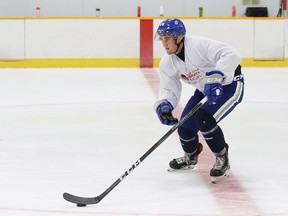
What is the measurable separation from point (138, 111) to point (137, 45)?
11.7 feet

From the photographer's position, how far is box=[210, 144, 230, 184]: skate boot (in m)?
3.73

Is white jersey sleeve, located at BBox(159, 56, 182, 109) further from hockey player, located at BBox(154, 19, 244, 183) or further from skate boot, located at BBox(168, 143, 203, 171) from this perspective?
skate boot, located at BBox(168, 143, 203, 171)

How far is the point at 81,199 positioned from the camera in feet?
10.8

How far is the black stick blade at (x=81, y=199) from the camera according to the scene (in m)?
3.27

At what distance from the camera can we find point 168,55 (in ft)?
12.7

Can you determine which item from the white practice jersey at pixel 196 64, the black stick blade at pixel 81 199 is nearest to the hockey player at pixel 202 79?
the white practice jersey at pixel 196 64

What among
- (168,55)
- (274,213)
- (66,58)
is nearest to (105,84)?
(66,58)

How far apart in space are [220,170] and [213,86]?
0.46m

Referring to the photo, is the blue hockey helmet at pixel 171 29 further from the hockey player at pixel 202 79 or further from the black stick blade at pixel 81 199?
the black stick blade at pixel 81 199

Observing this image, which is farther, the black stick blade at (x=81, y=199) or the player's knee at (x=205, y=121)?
the player's knee at (x=205, y=121)

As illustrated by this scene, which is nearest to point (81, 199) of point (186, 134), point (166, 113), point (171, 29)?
point (166, 113)

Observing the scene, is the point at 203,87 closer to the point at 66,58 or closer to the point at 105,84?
the point at 105,84

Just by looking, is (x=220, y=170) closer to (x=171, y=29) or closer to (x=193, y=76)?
(x=193, y=76)

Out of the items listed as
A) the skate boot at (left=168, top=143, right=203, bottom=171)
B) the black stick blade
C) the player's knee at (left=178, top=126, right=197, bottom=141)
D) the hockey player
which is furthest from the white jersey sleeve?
the black stick blade
